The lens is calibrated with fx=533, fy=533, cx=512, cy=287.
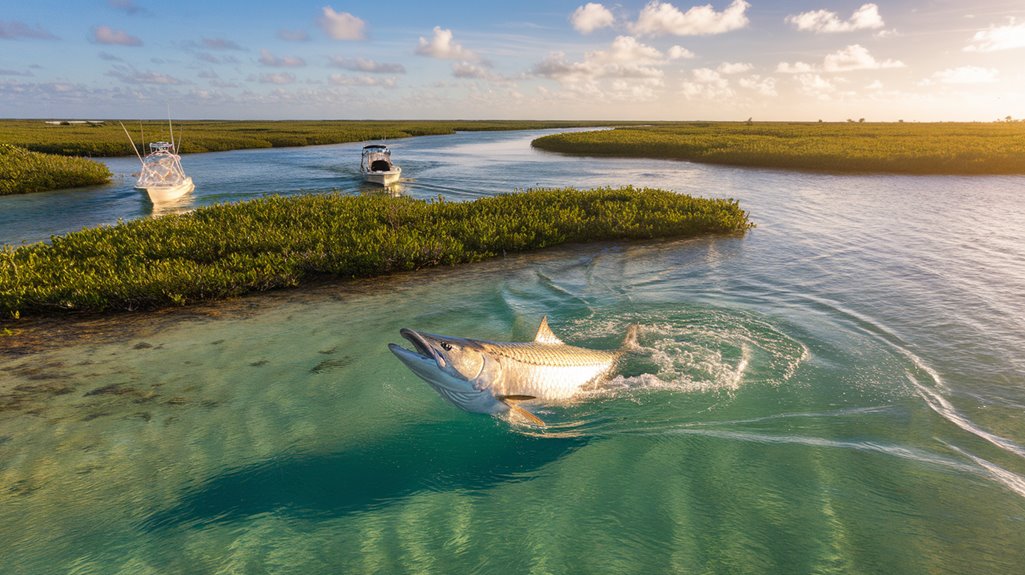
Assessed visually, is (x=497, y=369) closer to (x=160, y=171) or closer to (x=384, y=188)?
(x=384, y=188)

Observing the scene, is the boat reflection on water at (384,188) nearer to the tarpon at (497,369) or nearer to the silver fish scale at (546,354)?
the silver fish scale at (546,354)

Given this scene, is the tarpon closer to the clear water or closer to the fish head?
the fish head

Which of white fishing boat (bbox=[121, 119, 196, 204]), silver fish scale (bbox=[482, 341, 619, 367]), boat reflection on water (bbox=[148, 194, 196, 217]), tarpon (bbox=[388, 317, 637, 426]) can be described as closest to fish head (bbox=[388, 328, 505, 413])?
tarpon (bbox=[388, 317, 637, 426])

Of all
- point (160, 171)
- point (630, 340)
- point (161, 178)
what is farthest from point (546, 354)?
point (160, 171)

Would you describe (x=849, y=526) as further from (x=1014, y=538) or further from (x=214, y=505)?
(x=214, y=505)

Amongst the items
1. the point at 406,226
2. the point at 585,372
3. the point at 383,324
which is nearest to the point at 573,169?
the point at 406,226

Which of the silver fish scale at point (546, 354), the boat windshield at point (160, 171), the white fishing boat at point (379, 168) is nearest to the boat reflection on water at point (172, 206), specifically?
the boat windshield at point (160, 171)
